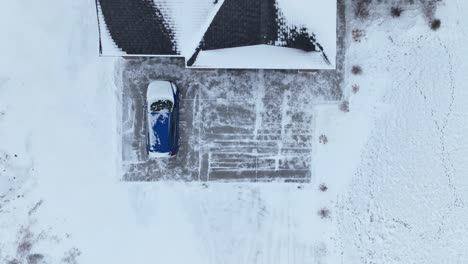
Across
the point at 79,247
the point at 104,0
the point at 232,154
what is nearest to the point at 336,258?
the point at 232,154

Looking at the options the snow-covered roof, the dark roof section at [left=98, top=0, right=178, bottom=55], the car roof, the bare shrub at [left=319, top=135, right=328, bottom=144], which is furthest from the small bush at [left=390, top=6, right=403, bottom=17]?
the car roof

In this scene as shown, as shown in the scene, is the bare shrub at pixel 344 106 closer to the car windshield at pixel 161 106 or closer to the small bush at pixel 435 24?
the small bush at pixel 435 24

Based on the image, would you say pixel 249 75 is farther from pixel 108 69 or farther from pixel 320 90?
pixel 108 69

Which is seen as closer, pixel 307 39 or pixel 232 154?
pixel 307 39

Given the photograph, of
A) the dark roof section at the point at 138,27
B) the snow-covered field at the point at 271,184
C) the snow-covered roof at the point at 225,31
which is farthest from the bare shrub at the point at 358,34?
the dark roof section at the point at 138,27

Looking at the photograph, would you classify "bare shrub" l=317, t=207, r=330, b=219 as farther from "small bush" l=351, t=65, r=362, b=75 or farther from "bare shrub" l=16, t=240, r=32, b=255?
"bare shrub" l=16, t=240, r=32, b=255

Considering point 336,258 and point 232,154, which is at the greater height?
point 232,154
